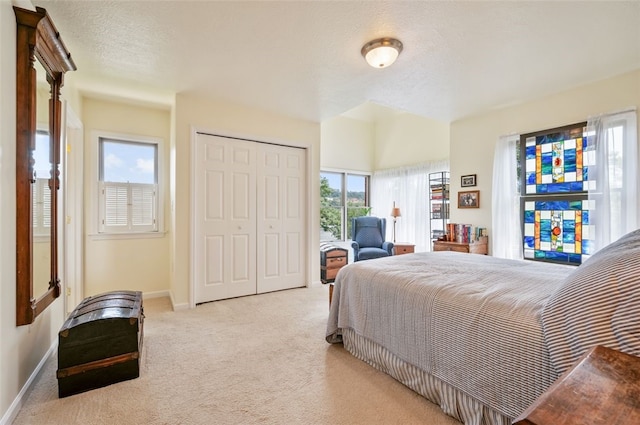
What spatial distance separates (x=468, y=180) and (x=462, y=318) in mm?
3252

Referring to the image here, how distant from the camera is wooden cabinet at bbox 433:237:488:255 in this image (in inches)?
150

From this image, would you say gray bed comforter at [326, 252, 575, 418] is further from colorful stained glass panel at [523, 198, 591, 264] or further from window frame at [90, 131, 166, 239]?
window frame at [90, 131, 166, 239]

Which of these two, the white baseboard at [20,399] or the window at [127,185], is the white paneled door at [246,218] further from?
the white baseboard at [20,399]

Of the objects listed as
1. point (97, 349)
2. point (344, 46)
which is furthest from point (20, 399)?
point (344, 46)

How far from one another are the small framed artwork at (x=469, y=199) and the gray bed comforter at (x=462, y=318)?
6.28ft

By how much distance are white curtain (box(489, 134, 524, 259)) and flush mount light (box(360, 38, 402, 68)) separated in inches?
91.7

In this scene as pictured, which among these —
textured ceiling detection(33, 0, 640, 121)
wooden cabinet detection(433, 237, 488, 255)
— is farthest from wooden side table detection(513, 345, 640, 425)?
wooden cabinet detection(433, 237, 488, 255)

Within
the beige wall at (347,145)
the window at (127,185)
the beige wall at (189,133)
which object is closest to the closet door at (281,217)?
the beige wall at (189,133)

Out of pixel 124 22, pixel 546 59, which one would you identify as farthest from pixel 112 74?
pixel 546 59

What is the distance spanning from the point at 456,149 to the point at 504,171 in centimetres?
79

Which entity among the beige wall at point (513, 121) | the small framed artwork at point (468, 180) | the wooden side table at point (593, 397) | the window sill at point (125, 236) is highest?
the beige wall at point (513, 121)

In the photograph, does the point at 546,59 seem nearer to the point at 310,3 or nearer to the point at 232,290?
the point at 310,3

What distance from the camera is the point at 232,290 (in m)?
3.78

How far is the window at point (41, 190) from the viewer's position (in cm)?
187
